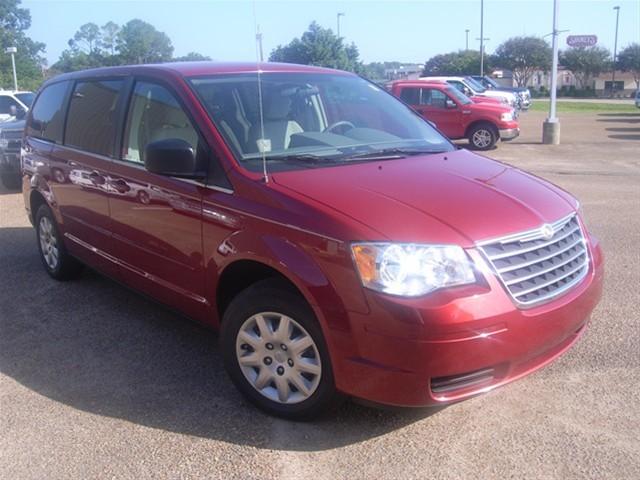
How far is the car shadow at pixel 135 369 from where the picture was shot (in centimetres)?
344

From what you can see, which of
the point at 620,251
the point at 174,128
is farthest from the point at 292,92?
the point at 620,251

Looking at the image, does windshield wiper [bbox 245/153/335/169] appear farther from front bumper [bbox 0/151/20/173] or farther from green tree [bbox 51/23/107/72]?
green tree [bbox 51/23/107/72]

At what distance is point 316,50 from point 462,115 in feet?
35.0

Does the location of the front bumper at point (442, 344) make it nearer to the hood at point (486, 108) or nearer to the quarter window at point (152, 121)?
the quarter window at point (152, 121)

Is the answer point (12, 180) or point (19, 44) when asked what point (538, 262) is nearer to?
point (12, 180)

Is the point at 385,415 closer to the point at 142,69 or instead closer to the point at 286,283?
the point at 286,283

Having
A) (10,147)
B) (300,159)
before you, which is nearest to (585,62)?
(10,147)

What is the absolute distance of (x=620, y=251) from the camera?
664cm

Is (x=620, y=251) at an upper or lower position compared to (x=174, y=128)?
lower

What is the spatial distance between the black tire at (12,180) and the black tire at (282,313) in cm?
916

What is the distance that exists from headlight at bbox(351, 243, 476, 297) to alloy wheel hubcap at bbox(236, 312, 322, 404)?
1.68 ft

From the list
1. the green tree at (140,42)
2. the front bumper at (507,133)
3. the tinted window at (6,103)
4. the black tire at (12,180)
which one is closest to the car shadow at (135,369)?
the black tire at (12,180)

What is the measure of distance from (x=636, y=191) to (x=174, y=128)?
27.9 ft

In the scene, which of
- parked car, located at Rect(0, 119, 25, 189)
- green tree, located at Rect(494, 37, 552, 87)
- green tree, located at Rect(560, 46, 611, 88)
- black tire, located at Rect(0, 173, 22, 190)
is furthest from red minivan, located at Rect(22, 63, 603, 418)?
green tree, located at Rect(560, 46, 611, 88)
